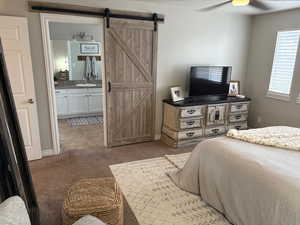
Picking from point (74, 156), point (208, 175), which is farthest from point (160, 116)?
point (208, 175)

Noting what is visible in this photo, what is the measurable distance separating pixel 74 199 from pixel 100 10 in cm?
279

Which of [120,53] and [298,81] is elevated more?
[120,53]

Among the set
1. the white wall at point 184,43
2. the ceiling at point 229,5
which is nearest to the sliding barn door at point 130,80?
the white wall at point 184,43

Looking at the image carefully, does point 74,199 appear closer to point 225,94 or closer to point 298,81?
point 225,94

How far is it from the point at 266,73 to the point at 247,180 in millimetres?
3324

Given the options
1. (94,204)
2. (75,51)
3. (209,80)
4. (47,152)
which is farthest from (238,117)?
(75,51)

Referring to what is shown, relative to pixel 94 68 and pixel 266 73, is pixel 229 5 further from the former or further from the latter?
pixel 94 68

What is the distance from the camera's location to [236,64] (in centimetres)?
470

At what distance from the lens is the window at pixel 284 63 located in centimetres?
389

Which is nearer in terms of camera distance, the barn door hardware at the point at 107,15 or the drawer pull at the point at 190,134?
the barn door hardware at the point at 107,15

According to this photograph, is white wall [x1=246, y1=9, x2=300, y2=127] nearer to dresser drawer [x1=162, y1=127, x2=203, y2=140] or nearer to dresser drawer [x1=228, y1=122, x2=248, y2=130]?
dresser drawer [x1=228, y1=122, x2=248, y2=130]

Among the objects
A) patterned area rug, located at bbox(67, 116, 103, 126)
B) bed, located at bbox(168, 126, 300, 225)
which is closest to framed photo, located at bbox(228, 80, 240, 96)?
bed, located at bbox(168, 126, 300, 225)

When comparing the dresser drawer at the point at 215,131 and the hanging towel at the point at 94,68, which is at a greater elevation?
the hanging towel at the point at 94,68

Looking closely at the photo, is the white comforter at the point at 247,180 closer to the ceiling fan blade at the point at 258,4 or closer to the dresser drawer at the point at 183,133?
the dresser drawer at the point at 183,133
